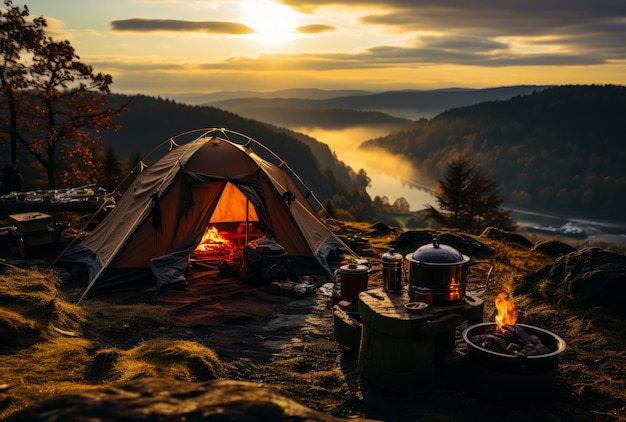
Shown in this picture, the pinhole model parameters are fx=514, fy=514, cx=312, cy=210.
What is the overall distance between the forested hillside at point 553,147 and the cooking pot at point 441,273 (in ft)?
457

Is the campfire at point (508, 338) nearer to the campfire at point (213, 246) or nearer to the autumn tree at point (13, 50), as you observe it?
the campfire at point (213, 246)

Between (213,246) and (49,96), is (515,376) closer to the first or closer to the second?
(213,246)

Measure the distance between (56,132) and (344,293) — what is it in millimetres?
19087

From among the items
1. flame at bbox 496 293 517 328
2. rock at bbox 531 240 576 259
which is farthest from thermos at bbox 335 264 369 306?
rock at bbox 531 240 576 259

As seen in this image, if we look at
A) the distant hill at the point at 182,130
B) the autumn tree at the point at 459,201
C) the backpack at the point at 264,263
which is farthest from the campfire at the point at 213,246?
the distant hill at the point at 182,130

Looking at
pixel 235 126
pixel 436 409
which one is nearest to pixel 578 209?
pixel 235 126

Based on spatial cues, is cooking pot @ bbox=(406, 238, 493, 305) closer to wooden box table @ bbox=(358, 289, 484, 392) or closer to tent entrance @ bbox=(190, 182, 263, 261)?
wooden box table @ bbox=(358, 289, 484, 392)

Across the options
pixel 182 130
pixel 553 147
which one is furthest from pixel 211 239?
pixel 553 147

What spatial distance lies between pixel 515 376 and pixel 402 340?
1285 millimetres

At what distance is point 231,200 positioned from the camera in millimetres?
14625

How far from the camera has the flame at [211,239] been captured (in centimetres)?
1351

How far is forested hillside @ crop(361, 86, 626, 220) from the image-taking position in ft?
438

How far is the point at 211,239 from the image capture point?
13.8 metres

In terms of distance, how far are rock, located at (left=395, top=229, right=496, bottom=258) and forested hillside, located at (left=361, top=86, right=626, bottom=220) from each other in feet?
429
